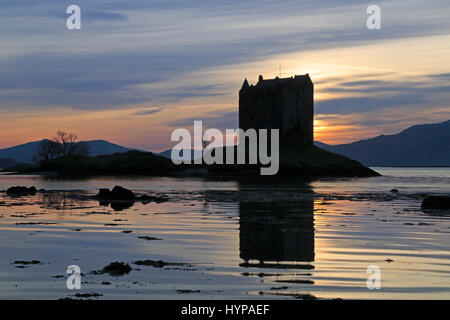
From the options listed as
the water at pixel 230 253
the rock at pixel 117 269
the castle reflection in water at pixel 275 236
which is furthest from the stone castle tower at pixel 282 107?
the rock at pixel 117 269

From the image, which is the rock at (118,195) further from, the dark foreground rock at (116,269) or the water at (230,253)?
the dark foreground rock at (116,269)

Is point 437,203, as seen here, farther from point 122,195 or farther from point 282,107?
point 282,107

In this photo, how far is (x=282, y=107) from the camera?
18362cm

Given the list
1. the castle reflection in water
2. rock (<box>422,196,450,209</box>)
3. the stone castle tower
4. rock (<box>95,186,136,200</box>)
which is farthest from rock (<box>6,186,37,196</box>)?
the stone castle tower

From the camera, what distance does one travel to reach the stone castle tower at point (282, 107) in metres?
182

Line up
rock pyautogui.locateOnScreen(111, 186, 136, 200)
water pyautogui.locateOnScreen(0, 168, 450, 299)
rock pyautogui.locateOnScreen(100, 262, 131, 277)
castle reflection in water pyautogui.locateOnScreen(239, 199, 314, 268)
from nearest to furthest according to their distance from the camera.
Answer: water pyautogui.locateOnScreen(0, 168, 450, 299) → rock pyautogui.locateOnScreen(100, 262, 131, 277) → castle reflection in water pyautogui.locateOnScreen(239, 199, 314, 268) → rock pyautogui.locateOnScreen(111, 186, 136, 200)

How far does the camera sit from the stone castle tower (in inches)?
7185

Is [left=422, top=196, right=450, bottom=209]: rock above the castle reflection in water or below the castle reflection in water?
above

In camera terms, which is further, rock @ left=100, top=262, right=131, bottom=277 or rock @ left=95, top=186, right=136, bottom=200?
rock @ left=95, top=186, right=136, bottom=200

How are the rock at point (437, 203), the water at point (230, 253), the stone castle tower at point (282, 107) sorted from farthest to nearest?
the stone castle tower at point (282, 107), the rock at point (437, 203), the water at point (230, 253)

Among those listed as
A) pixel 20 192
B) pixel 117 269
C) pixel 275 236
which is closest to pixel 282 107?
pixel 20 192

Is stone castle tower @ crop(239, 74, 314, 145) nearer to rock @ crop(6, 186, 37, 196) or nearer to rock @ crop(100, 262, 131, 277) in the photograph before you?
rock @ crop(6, 186, 37, 196)

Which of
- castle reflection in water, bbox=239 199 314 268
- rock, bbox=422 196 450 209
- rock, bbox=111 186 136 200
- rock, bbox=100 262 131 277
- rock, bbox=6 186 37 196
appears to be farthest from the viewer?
rock, bbox=6 186 37 196

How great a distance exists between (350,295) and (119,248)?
9738 millimetres
